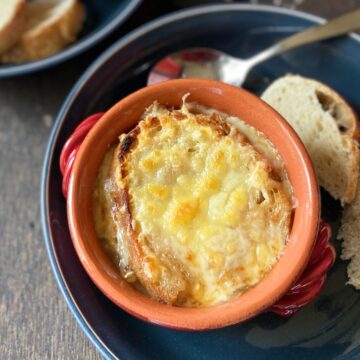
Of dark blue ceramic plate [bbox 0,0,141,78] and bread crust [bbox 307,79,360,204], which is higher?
bread crust [bbox 307,79,360,204]

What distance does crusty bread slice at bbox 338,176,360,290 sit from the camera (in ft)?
5.22

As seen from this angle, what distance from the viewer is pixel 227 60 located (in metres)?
1.96

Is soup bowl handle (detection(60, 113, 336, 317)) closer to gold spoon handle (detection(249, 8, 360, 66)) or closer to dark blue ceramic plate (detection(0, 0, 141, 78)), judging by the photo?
gold spoon handle (detection(249, 8, 360, 66))

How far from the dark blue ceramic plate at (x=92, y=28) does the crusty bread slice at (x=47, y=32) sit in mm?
59

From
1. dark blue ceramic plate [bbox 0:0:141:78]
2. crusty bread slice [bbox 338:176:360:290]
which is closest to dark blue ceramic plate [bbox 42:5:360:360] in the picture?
crusty bread slice [bbox 338:176:360:290]

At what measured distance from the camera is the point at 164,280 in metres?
1.35

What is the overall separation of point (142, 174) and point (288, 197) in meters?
0.39

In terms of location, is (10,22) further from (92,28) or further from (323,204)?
(323,204)

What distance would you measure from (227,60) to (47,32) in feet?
2.20

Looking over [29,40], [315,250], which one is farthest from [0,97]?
[315,250]

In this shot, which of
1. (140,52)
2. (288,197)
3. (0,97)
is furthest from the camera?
(0,97)

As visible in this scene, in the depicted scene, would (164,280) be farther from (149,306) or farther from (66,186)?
(66,186)

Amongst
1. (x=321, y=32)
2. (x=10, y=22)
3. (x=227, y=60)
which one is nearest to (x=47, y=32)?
(x=10, y=22)

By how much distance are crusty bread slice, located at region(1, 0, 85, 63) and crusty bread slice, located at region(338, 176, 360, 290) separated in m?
1.21
